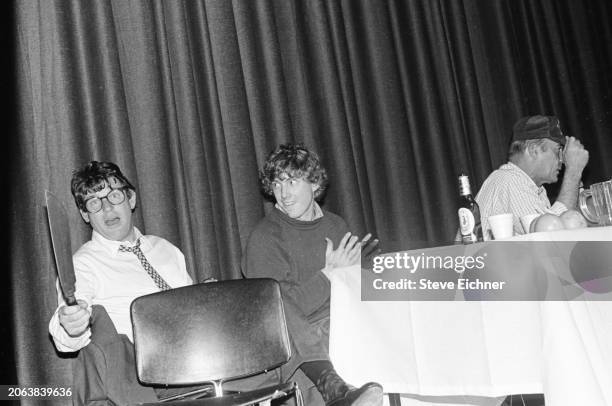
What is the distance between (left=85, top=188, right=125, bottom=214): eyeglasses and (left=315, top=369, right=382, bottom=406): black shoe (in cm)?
95

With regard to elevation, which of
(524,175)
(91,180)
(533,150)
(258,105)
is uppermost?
(258,105)

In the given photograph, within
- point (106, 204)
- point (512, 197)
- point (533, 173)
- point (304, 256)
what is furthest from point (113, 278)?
point (533, 173)

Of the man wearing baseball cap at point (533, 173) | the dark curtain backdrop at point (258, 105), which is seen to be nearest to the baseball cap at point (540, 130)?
the man wearing baseball cap at point (533, 173)

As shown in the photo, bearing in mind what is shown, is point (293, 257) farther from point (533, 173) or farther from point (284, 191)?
point (533, 173)

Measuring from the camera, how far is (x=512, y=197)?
8.04 feet

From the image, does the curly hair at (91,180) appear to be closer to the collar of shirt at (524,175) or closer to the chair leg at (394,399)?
the chair leg at (394,399)

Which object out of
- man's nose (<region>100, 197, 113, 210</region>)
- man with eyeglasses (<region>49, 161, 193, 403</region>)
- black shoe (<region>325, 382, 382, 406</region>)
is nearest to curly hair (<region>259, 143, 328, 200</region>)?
man with eyeglasses (<region>49, 161, 193, 403</region>)

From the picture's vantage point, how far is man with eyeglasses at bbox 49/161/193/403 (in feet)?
6.56

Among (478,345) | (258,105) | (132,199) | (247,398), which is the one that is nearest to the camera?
(478,345)

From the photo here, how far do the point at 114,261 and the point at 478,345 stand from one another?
1.22 meters

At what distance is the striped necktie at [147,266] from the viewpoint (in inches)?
85.5

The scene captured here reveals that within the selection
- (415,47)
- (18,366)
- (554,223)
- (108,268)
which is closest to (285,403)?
(108,268)

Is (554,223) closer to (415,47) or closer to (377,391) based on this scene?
(377,391)

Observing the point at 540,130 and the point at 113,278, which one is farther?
the point at 540,130
